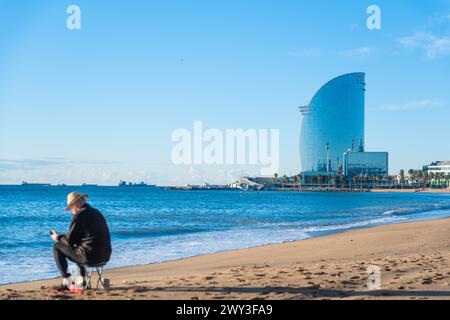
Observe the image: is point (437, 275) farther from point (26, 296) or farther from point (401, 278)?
point (26, 296)

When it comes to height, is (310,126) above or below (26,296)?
above

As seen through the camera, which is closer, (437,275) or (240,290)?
(240,290)

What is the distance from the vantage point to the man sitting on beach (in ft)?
24.5

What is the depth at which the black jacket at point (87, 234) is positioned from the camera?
24.4ft

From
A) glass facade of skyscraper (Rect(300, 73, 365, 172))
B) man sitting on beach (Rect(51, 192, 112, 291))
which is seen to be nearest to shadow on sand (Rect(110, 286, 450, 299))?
man sitting on beach (Rect(51, 192, 112, 291))

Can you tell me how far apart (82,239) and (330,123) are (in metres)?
189

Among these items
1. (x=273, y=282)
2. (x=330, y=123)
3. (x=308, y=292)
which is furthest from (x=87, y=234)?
(x=330, y=123)

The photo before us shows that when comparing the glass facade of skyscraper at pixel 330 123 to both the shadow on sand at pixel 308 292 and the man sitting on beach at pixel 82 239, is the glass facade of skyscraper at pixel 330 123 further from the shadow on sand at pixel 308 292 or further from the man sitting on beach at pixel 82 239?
the man sitting on beach at pixel 82 239

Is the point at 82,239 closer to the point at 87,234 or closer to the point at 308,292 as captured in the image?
the point at 87,234

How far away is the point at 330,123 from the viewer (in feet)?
630
